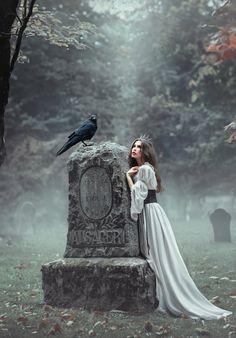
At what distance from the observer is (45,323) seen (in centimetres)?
481

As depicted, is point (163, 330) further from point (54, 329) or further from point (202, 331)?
point (54, 329)

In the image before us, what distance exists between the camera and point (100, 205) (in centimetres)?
579

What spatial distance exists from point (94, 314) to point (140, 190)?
145 cm

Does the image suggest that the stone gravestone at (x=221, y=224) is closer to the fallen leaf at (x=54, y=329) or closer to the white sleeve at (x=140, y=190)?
the white sleeve at (x=140, y=190)

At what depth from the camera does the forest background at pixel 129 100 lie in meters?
16.5

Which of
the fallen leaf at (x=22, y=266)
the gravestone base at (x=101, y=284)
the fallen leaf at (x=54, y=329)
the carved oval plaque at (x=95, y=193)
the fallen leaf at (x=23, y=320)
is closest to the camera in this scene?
the fallen leaf at (x=54, y=329)

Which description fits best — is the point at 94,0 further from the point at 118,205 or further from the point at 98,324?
the point at 98,324

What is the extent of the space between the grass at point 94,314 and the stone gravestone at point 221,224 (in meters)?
2.05

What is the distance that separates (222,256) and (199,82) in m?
10.3

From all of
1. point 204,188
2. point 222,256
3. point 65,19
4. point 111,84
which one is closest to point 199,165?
point 204,188

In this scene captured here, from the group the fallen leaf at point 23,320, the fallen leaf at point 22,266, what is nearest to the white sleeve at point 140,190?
the fallen leaf at point 23,320

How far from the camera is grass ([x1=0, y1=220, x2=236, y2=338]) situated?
4.57m

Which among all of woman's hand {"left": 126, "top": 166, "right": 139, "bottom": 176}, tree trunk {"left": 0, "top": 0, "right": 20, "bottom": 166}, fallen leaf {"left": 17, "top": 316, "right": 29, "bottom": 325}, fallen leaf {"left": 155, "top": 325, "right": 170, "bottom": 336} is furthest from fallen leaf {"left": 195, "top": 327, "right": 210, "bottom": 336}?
tree trunk {"left": 0, "top": 0, "right": 20, "bottom": 166}

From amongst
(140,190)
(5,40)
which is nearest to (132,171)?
(140,190)
